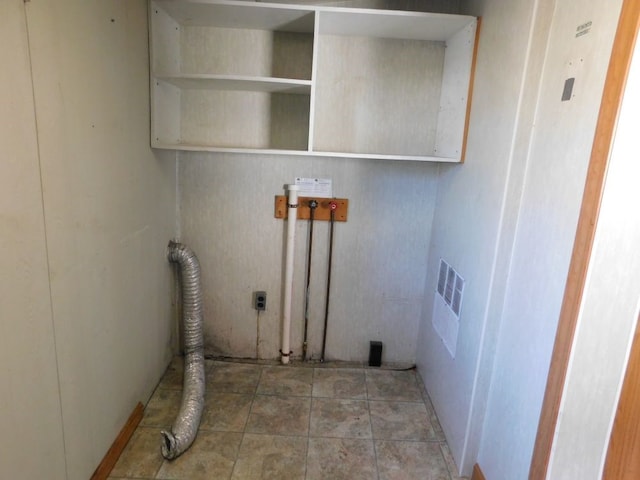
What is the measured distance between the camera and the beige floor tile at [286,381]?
2340mm

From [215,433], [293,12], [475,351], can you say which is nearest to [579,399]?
[475,351]

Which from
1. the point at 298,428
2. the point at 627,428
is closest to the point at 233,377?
the point at 298,428

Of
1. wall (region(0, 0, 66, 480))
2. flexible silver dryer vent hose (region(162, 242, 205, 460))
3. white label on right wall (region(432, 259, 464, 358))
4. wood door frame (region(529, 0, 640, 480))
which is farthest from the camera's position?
flexible silver dryer vent hose (region(162, 242, 205, 460))

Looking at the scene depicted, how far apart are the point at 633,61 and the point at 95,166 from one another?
1.64 metres

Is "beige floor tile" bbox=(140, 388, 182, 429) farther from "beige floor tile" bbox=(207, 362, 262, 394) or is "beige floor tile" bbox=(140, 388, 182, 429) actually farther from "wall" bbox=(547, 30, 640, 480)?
"wall" bbox=(547, 30, 640, 480)

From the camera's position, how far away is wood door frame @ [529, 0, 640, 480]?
3.20ft

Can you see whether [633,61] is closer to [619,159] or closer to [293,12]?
[619,159]

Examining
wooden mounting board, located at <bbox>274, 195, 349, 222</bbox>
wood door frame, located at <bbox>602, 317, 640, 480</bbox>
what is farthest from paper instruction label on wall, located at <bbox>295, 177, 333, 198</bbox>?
wood door frame, located at <bbox>602, 317, 640, 480</bbox>

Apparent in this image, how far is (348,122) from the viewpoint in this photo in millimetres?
2326

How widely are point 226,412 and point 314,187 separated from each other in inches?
51.3

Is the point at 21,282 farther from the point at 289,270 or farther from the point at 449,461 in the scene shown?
the point at 449,461

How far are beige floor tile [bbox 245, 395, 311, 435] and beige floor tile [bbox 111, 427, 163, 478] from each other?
42 centimetres

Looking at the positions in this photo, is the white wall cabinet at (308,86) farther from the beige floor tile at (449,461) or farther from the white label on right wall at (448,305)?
the beige floor tile at (449,461)

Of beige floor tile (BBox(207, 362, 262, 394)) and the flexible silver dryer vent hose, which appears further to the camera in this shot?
beige floor tile (BBox(207, 362, 262, 394))
